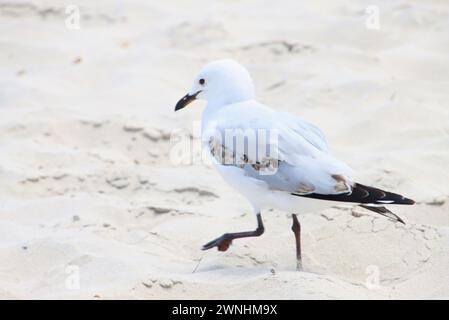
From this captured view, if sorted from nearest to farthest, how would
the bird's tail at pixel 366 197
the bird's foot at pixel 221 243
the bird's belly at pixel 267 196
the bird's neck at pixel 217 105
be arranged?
the bird's tail at pixel 366 197, the bird's belly at pixel 267 196, the bird's foot at pixel 221 243, the bird's neck at pixel 217 105

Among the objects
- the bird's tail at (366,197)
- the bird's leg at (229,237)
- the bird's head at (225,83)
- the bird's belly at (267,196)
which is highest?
the bird's head at (225,83)

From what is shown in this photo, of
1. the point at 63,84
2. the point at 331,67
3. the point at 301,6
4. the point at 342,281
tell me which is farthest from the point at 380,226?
the point at 301,6

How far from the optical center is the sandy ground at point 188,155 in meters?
3.37

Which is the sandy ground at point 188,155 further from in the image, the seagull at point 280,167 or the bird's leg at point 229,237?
the seagull at point 280,167

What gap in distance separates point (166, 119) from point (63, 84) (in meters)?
0.84

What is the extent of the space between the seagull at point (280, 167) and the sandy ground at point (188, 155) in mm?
231

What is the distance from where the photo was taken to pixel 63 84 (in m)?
5.61

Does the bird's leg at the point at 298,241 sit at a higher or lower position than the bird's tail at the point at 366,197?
lower

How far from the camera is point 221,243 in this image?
355 cm

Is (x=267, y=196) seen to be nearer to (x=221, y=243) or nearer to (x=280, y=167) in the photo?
(x=280, y=167)

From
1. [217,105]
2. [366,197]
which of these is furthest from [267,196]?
[217,105]

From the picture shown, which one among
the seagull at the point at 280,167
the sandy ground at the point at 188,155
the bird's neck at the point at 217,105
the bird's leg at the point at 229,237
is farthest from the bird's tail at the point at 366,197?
the bird's neck at the point at 217,105

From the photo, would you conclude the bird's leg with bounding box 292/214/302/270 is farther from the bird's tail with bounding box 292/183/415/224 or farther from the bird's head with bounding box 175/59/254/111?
the bird's head with bounding box 175/59/254/111

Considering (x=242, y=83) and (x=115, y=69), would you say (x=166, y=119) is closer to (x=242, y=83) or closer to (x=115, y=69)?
(x=115, y=69)
